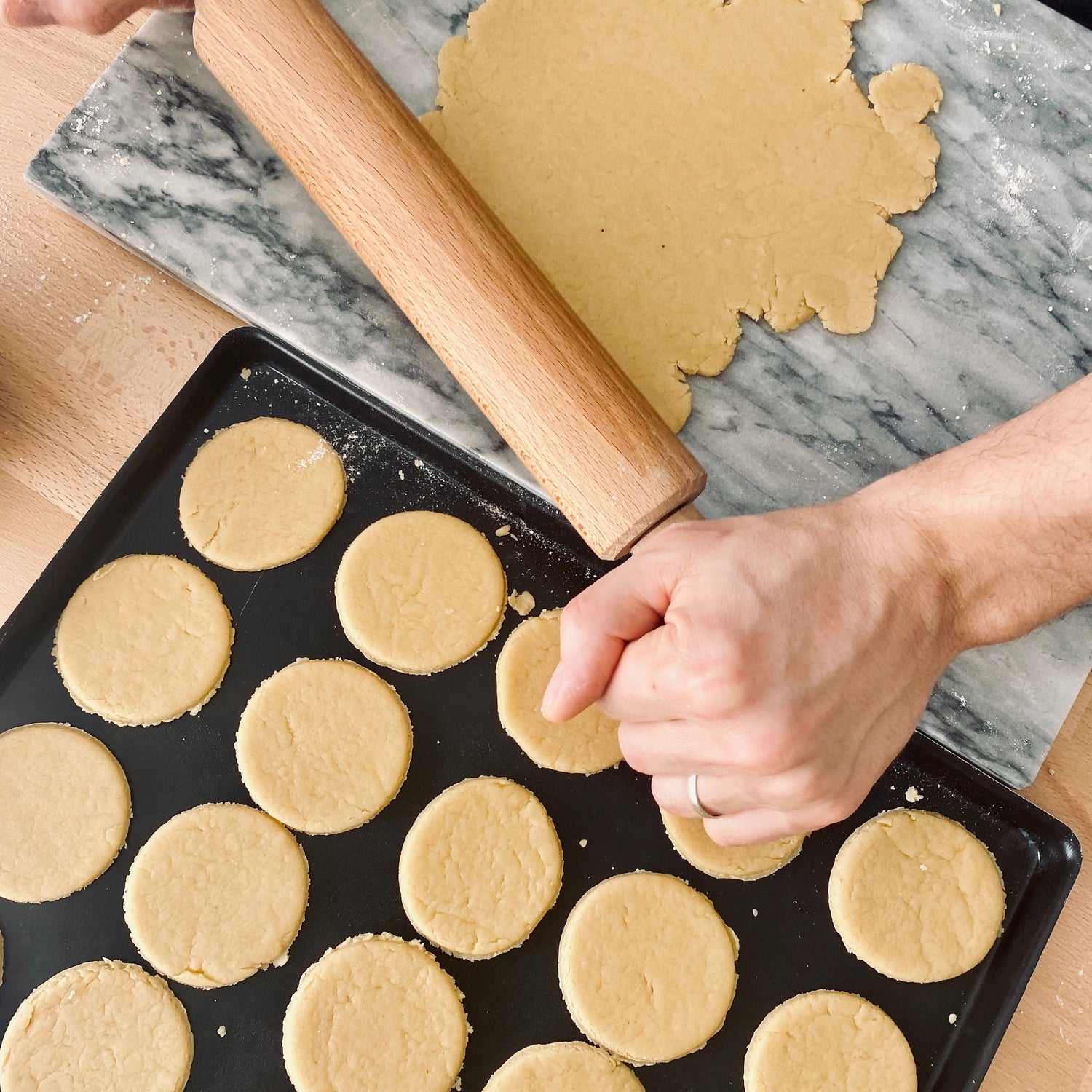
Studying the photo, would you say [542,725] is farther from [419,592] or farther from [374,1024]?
[374,1024]

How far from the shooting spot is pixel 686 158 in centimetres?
146

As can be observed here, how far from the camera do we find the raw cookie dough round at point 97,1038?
1.24 metres

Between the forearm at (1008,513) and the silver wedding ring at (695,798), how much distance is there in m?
0.37

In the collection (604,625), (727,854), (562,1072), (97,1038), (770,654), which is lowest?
(97,1038)

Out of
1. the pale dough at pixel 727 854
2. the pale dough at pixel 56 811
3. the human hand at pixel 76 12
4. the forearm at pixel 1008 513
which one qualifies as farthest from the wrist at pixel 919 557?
the human hand at pixel 76 12

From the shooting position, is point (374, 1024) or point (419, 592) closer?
point (374, 1024)

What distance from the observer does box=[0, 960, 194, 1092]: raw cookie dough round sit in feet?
4.07

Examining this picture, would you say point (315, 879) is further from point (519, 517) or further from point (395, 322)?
point (395, 322)

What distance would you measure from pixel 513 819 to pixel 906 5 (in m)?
1.47

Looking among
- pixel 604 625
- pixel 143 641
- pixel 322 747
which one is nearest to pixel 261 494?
pixel 143 641

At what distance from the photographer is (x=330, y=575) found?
1423mm

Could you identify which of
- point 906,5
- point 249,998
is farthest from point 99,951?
point 906,5

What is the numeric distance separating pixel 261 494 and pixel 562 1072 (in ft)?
3.10

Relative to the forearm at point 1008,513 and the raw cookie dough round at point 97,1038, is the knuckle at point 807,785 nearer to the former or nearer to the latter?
the forearm at point 1008,513
